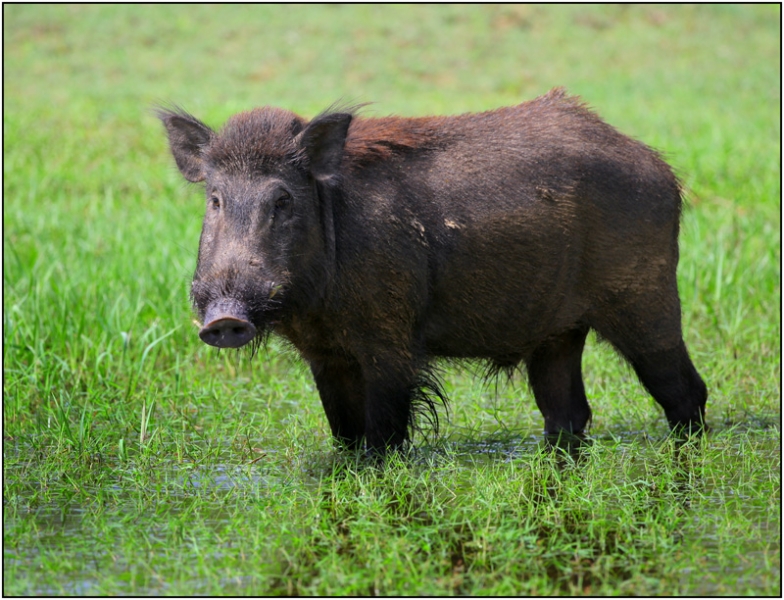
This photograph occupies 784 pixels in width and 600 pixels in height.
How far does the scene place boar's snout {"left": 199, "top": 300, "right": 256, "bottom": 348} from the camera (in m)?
4.22

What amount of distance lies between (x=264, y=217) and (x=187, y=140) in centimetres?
74

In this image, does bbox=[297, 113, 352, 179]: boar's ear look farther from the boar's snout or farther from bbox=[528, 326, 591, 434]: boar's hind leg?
bbox=[528, 326, 591, 434]: boar's hind leg

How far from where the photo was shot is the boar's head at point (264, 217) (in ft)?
14.3

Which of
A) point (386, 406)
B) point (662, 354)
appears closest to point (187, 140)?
point (386, 406)

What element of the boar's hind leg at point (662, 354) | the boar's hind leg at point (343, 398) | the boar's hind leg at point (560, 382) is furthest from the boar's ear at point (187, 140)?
the boar's hind leg at point (662, 354)

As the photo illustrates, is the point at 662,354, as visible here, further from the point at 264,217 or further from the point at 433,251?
the point at 264,217

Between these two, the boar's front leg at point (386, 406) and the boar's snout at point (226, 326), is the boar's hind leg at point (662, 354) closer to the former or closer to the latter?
the boar's front leg at point (386, 406)

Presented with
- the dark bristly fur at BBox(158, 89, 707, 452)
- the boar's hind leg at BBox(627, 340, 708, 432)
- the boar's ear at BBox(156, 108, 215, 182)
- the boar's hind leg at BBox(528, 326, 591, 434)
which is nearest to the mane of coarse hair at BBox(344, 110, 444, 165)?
the dark bristly fur at BBox(158, 89, 707, 452)

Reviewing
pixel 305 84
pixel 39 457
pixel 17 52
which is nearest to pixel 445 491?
pixel 39 457

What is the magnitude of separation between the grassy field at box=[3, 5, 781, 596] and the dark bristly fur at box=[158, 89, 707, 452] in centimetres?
30

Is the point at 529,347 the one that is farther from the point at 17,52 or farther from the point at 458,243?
the point at 17,52

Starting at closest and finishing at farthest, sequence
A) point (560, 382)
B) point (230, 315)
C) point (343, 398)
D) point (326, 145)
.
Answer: point (230, 315) → point (326, 145) → point (343, 398) → point (560, 382)

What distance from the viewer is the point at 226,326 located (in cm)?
423

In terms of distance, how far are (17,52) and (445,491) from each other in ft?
51.6
